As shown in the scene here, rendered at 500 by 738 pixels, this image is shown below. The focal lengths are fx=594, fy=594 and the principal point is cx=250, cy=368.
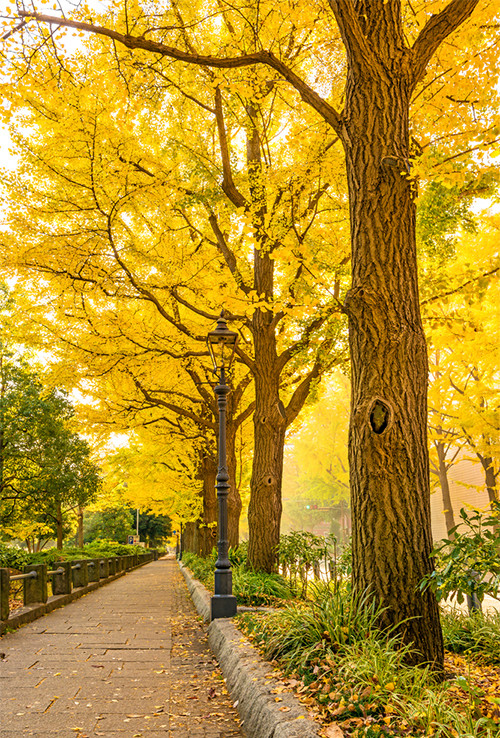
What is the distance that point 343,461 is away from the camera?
1247 inches

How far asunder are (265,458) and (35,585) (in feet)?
13.4

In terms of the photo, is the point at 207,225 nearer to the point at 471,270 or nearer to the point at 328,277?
the point at 328,277

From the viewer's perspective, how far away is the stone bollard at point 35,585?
29.9 ft

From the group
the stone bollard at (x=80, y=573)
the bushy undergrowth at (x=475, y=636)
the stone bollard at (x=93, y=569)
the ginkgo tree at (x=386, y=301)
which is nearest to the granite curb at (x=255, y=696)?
the ginkgo tree at (x=386, y=301)

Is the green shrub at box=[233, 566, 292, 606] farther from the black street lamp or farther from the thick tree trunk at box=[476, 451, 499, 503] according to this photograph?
the thick tree trunk at box=[476, 451, 499, 503]

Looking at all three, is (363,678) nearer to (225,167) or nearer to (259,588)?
(259,588)

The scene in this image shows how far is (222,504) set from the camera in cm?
789

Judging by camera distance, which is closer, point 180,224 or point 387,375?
point 387,375

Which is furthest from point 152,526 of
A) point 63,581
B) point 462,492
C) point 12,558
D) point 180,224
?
point 180,224

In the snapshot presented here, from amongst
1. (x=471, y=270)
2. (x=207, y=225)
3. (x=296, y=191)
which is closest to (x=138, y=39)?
(x=296, y=191)

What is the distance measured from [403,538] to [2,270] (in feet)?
24.9

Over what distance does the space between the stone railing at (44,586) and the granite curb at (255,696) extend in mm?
2884

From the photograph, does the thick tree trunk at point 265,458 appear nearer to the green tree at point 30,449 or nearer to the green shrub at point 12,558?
the green shrub at point 12,558

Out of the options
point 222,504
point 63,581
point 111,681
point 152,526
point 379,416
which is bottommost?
point 111,681
